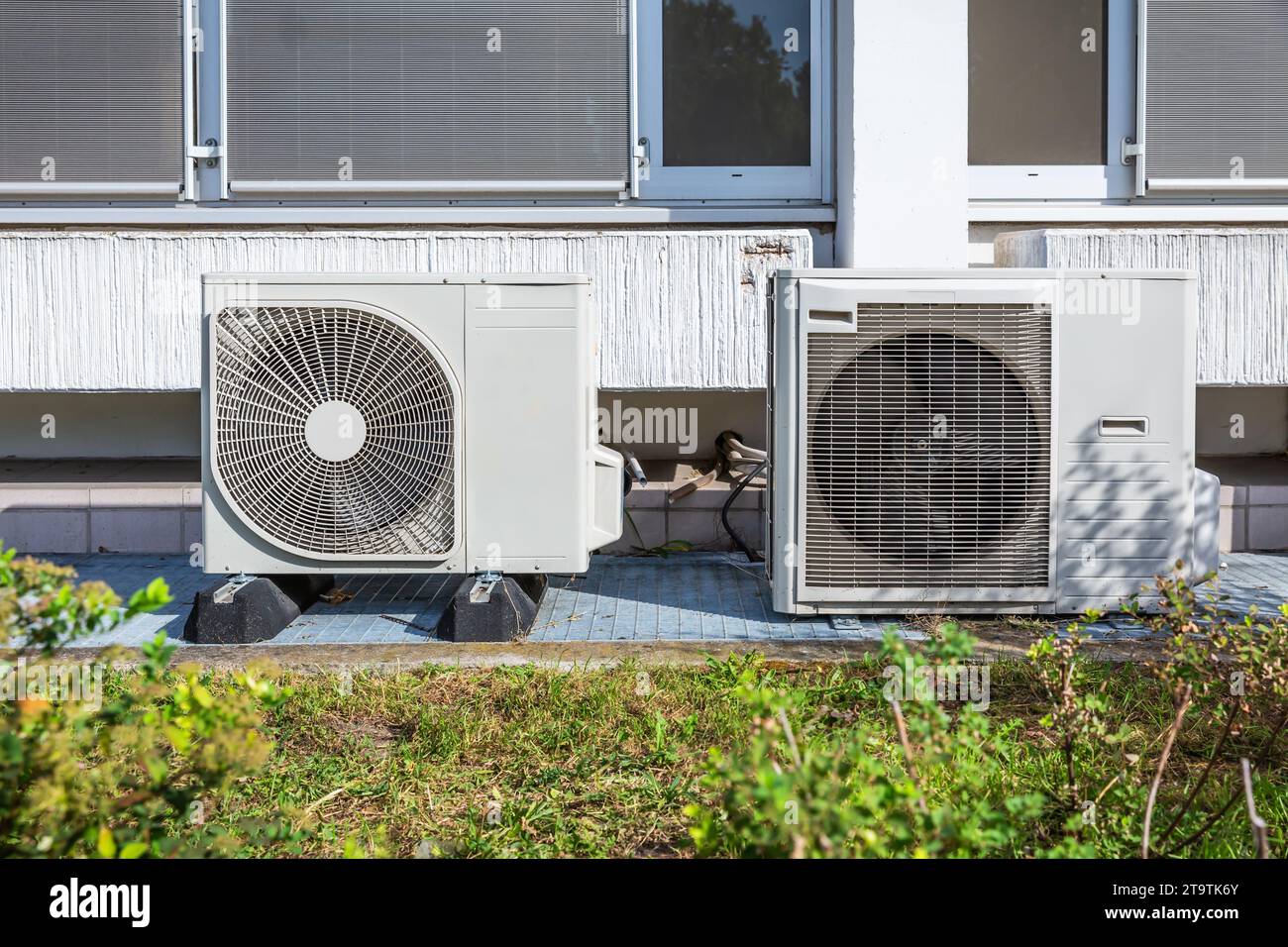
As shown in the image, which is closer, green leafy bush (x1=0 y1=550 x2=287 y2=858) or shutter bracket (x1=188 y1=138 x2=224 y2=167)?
green leafy bush (x1=0 y1=550 x2=287 y2=858)

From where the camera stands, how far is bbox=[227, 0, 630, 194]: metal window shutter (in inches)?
191

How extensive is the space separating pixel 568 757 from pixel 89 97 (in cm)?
386

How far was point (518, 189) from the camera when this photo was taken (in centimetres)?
489

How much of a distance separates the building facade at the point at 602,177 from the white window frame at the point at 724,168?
13 millimetres

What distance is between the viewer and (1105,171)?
4.98 m

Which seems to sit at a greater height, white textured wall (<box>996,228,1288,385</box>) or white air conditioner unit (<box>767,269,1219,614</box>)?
white textured wall (<box>996,228,1288,385</box>)

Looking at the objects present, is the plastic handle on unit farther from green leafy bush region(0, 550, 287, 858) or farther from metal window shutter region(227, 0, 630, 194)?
green leafy bush region(0, 550, 287, 858)

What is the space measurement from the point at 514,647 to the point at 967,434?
Answer: 147 centimetres

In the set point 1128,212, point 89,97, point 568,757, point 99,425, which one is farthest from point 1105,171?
point 99,425

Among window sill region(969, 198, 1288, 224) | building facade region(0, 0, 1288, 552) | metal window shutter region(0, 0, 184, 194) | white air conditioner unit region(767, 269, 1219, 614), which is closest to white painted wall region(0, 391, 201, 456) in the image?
building facade region(0, 0, 1288, 552)

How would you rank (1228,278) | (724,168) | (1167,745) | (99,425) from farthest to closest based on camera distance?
1. (99,425)
2. (724,168)
3. (1228,278)
4. (1167,745)

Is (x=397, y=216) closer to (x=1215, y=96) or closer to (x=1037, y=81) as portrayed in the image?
(x=1037, y=81)

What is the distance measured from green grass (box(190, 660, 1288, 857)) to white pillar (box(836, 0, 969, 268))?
6.90 feet
